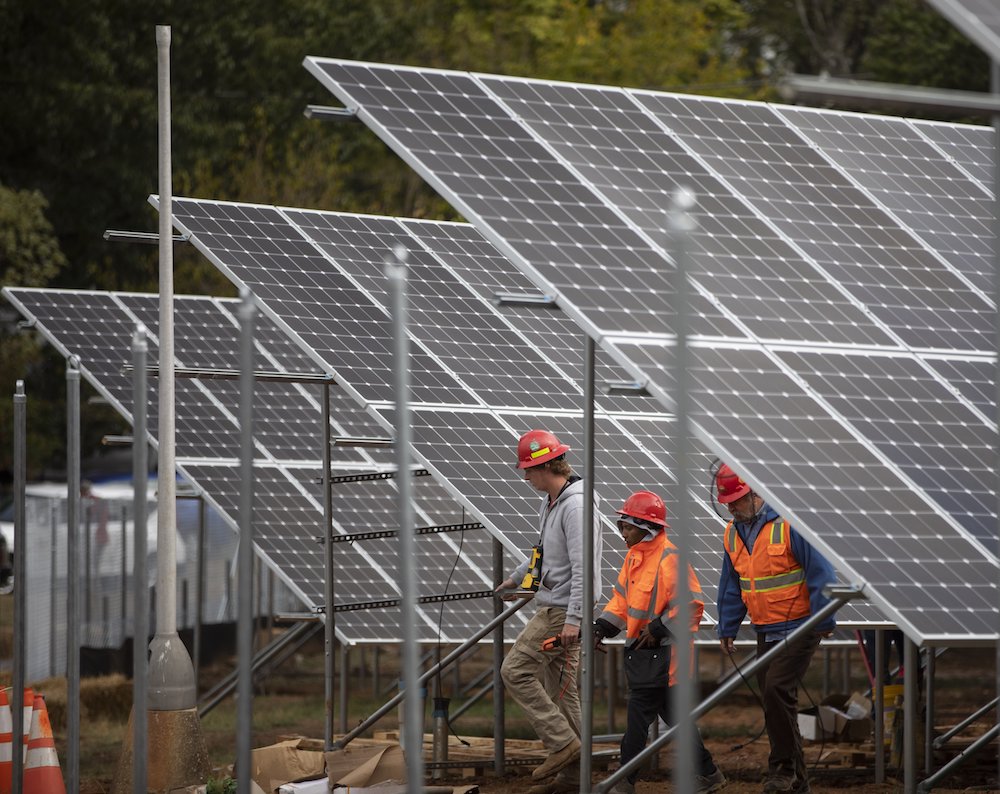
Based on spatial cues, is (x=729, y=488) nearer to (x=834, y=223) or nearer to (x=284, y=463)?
(x=834, y=223)

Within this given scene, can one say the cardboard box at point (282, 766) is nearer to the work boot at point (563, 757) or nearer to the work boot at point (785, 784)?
the work boot at point (563, 757)

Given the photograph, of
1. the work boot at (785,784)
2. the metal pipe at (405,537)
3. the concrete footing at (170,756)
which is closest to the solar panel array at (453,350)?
the work boot at (785,784)

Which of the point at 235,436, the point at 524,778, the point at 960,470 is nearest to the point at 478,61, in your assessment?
the point at 235,436

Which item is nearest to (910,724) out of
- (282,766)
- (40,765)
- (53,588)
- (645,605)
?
(645,605)

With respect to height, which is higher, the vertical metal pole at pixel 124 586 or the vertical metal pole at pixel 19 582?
the vertical metal pole at pixel 19 582

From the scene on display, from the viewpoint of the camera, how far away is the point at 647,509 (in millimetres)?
10039

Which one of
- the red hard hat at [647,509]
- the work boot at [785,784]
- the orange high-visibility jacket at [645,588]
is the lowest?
the work boot at [785,784]

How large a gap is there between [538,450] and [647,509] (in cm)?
92

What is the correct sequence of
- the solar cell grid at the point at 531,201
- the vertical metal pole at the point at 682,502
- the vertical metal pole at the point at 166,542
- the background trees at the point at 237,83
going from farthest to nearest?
the background trees at the point at 237,83 → the vertical metal pole at the point at 166,542 → the solar cell grid at the point at 531,201 → the vertical metal pole at the point at 682,502

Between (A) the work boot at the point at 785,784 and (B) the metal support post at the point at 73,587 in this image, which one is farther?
(A) the work boot at the point at 785,784

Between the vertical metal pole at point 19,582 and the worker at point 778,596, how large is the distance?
151 inches

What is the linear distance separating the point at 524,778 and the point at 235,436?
5.81 m

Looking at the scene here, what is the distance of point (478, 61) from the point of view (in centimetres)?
3434

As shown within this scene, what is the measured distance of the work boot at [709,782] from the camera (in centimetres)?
1042
